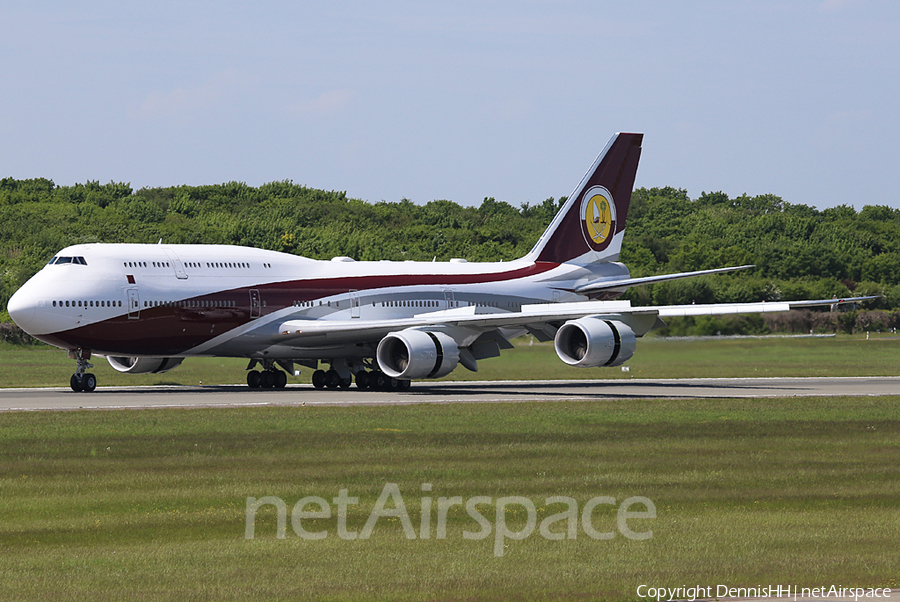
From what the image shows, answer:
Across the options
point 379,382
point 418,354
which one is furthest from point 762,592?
point 379,382

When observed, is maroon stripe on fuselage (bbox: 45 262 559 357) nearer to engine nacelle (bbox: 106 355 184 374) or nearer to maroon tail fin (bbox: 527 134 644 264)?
engine nacelle (bbox: 106 355 184 374)

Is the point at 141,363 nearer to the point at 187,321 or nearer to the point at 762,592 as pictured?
the point at 187,321

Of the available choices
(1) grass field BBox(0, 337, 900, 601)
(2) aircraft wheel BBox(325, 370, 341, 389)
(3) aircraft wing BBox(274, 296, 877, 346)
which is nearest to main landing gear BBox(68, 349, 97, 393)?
(3) aircraft wing BBox(274, 296, 877, 346)

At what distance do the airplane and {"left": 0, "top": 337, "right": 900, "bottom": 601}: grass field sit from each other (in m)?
7.62

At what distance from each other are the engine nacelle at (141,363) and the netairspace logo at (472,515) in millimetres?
25369

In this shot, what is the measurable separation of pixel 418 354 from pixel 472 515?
74.4 ft

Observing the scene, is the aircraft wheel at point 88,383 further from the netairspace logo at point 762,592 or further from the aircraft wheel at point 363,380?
the netairspace logo at point 762,592

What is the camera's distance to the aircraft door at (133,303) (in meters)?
36.4

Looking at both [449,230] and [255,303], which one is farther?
[449,230]

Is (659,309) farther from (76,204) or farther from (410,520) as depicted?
(76,204)

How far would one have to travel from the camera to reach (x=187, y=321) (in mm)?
37438

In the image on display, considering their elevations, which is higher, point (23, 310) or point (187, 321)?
point (23, 310)

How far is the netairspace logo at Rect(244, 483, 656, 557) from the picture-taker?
13.7 m

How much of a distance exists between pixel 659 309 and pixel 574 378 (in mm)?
10193
